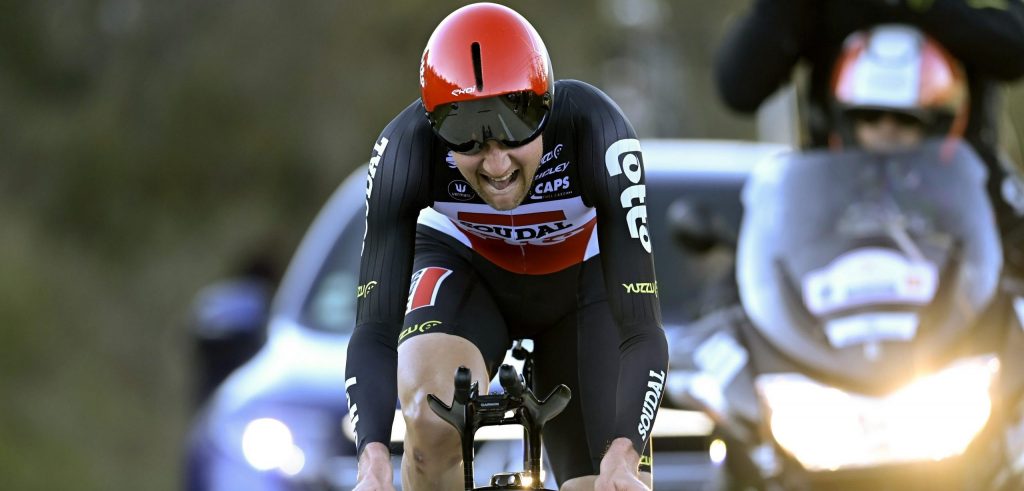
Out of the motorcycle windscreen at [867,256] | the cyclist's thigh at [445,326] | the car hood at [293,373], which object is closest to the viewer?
the cyclist's thigh at [445,326]

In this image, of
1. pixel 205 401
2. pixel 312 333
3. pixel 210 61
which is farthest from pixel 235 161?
pixel 312 333

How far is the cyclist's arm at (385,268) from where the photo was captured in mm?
4730

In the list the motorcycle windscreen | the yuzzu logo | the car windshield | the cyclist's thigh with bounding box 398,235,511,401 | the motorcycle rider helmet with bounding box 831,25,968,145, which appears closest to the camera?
the yuzzu logo

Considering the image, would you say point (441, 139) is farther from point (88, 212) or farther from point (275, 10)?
point (275, 10)

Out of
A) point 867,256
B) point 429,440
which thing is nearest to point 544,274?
point 429,440

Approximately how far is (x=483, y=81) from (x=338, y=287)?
400 cm

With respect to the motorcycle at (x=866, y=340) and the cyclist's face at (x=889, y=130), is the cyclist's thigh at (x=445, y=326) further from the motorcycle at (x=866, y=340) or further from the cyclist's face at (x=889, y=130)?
the cyclist's face at (x=889, y=130)

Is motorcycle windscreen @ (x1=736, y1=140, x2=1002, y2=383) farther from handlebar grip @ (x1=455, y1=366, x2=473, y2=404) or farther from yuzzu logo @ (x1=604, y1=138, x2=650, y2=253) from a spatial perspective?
handlebar grip @ (x1=455, y1=366, x2=473, y2=404)

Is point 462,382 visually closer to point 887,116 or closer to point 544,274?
point 544,274

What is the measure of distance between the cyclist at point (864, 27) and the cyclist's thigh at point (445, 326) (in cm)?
244

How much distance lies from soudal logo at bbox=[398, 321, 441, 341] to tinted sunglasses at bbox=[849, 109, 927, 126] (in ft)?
8.90

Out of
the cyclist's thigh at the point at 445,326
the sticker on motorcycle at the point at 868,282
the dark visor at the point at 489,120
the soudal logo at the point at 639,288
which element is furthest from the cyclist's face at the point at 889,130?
the dark visor at the point at 489,120

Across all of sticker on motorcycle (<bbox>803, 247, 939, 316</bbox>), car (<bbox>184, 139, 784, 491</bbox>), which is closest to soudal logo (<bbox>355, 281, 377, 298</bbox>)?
car (<bbox>184, 139, 784, 491</bbox>)

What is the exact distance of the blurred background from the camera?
20.2m
